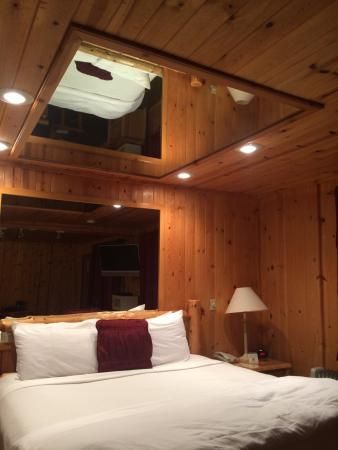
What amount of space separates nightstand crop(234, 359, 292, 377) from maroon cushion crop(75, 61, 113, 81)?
2.71 m

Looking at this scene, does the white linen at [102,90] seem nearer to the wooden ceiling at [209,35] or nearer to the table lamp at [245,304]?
the wooden ceiling at [209,35]

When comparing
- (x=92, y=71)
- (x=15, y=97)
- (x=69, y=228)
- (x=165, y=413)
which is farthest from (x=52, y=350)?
(x=92, y=71)

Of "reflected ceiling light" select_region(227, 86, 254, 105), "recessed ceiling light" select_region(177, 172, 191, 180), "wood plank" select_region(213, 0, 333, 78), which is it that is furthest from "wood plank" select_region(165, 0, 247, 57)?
"recessed ceiling light" select_region(177, 172, 191, 180)

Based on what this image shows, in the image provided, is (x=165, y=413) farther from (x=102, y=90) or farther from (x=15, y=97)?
(x=102, y=90)

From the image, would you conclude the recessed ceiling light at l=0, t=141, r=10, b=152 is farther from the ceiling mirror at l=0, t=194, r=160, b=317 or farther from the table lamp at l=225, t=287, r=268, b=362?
the table lamp at l=225, t=287, r=268, b=362

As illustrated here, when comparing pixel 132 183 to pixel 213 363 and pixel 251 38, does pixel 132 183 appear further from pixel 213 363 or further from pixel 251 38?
pixel 251 38

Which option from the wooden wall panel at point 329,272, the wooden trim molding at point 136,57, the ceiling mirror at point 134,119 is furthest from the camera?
the wooden wall panel at point 329,272

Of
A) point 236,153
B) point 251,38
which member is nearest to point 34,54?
point 251,38

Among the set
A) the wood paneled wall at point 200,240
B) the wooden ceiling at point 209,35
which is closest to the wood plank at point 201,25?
the wooden ceiling at point 209,35

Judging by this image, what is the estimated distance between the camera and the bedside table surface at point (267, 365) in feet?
11.3

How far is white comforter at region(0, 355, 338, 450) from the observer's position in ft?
5.08

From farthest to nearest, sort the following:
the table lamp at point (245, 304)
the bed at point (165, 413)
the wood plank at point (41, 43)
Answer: the table lamp at point (245, 304)
the bed at point (165, 413)
the wood plank at point (41, 43)

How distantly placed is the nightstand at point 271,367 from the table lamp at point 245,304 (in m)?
0.13

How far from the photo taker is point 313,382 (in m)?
2.31
